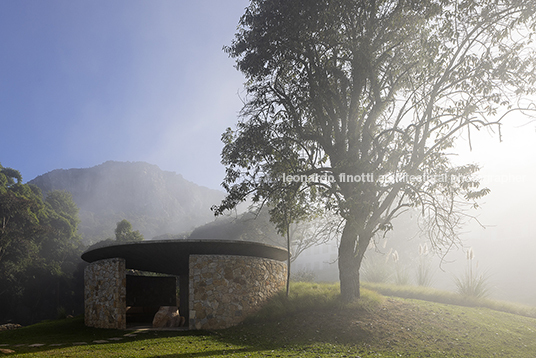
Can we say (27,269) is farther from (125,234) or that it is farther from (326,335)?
(326,335)

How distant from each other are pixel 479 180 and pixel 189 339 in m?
8.76

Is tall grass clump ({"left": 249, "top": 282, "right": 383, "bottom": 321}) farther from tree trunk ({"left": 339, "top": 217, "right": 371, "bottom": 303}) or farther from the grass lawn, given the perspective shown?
tree trunk ({"left": 339, "top": 217, "right": 371, "bottom": 303})

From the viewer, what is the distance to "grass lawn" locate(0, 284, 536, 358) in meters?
7.04

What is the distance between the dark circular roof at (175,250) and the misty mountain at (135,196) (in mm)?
84947

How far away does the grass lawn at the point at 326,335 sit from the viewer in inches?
277

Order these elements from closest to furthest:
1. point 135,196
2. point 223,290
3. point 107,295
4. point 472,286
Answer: point 223,290, point 107,295, point 472,286, point 135,196

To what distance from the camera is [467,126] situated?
10.1m

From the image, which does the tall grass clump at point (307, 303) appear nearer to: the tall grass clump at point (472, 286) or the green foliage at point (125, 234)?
the tall grass clump at point (472, 286)

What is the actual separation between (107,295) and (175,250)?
250 cm

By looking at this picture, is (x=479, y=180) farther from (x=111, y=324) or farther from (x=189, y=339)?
(x=111, y=324)

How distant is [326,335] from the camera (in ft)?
27.2

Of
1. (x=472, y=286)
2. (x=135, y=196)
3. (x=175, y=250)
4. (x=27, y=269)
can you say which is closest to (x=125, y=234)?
(x=27, y=269)

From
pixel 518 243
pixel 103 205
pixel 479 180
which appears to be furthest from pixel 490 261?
pixel 103 205

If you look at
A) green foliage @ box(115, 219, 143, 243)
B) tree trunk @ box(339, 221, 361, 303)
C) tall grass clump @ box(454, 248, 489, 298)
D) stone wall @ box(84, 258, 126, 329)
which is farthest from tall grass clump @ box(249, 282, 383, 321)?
green foliage @ box(115, 219, 143, 243)
